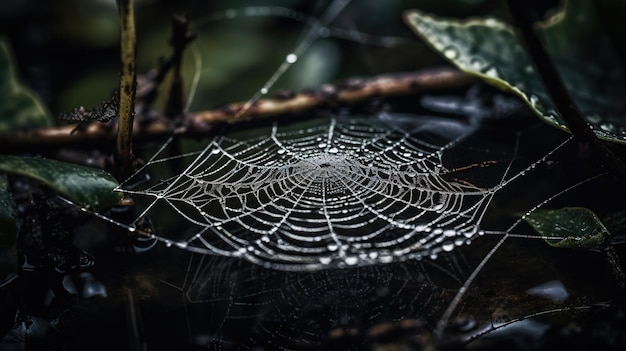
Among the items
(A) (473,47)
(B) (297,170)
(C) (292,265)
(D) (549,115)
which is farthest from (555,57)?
(C) (292,265)

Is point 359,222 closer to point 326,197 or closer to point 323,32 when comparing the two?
point 326,197

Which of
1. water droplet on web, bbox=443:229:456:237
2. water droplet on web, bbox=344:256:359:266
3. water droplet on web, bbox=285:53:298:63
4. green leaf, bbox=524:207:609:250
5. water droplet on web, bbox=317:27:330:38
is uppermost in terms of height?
water droplet on web, bbox=317:27:330:38

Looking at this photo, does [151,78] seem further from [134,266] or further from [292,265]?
[292,265]

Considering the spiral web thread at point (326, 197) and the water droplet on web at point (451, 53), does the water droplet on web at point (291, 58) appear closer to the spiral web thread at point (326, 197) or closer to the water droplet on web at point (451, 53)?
the spiral web thread at point (326, 197)

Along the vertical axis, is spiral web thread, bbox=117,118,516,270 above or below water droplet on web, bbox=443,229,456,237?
above

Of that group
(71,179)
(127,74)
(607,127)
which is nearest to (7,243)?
(71,179)

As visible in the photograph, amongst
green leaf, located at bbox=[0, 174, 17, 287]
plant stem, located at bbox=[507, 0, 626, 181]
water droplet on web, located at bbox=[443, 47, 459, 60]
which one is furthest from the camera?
water droplet on web, located at bbox=[443, 47, 459, 60]

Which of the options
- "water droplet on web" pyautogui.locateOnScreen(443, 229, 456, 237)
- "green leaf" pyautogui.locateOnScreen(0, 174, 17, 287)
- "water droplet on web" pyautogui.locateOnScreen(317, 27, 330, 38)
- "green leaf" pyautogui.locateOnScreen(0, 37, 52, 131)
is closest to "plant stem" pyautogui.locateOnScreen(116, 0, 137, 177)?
"green leaf" pyautogui.locateOnScreen(0, 174, 17, 287)

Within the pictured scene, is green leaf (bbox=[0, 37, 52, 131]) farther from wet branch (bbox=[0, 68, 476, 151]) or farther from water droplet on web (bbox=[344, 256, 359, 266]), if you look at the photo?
water droplet on web (bbox=[344, 256, 359, 266])
